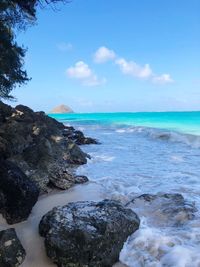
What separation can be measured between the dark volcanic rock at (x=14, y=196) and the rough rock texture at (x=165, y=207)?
188 centimetres

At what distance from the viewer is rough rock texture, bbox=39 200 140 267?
397 cm

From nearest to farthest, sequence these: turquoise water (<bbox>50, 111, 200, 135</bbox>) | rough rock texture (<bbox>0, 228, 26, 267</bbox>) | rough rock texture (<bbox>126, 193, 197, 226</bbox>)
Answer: rough rock texture (<bbox>0, 228, 26, 267</bbox>) < rough rock texture (<bbox>126, 193, 197, 226</bbox>) < turquoise water (<bbox>50, 111, 200, 135</bbox>)

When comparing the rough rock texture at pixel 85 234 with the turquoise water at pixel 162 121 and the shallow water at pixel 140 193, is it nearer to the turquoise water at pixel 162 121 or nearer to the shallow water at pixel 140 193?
the shallow water at pixel 140 193

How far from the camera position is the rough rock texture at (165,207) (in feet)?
17.2

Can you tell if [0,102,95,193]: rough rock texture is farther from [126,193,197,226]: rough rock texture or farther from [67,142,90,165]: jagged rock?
[126,193,197,226]: rough rock texture

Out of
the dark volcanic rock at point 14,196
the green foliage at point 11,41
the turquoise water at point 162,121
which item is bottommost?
the turquoise water at point 162,121

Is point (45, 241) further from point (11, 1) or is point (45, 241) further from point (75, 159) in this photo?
point (11, 1)

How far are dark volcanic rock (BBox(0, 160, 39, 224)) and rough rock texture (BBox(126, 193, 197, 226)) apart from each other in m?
1.88

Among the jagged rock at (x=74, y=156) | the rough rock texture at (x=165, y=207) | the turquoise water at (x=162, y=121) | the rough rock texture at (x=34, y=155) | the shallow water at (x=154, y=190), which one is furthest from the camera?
the turquoise water at (x=162, y=121)

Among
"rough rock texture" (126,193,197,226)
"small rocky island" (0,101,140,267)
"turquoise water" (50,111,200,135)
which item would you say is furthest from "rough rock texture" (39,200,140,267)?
"turquoise water" (50,111,200,135)

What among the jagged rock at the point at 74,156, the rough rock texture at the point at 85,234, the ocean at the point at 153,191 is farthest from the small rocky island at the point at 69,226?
the jagged rock at the point at 74,156

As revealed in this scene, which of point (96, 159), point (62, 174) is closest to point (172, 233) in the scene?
point (62, 174)

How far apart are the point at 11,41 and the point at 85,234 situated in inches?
490

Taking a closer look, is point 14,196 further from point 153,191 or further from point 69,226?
point 153,191
